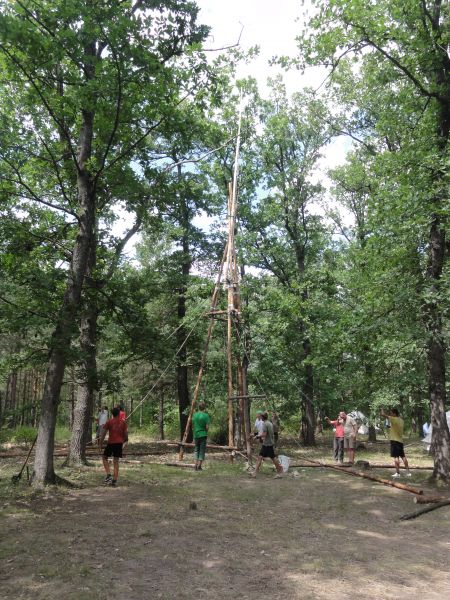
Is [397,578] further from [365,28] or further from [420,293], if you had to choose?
[365,28]

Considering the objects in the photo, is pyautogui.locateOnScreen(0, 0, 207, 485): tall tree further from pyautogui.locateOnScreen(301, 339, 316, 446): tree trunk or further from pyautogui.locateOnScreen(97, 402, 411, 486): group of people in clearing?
pyautogui.locateOnScreen(301, 339, 316, 446): tree trunk

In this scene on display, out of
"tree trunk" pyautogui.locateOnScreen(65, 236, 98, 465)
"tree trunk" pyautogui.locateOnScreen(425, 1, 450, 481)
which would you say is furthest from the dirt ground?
"tree trunk" pyautogui.locateOnScreen(65, 236, 98, 465)

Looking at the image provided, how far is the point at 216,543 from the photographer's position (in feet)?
20.2

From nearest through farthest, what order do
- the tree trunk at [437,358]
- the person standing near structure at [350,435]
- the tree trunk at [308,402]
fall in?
the tree trunk at [437,358] → the person standing near structure at [350,435] → the tree trunk at [308,402]

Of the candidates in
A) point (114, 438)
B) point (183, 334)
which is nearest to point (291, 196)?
point (183, 334)

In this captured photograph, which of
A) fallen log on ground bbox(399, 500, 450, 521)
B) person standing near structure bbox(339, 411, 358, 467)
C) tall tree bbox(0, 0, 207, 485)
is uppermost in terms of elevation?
tall tree bbox(0, 0, 207, 485)

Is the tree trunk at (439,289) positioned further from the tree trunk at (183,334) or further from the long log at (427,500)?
the tree trunk at (183,334)

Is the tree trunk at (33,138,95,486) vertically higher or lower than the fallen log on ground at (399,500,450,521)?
higher

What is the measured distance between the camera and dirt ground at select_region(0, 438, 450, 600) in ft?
15.2

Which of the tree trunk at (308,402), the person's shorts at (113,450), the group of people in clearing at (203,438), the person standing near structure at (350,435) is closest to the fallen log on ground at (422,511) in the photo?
the group of people in clearing at (203,438)

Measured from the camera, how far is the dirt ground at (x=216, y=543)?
4641 mm

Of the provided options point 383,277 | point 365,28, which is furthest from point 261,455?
point 365,28

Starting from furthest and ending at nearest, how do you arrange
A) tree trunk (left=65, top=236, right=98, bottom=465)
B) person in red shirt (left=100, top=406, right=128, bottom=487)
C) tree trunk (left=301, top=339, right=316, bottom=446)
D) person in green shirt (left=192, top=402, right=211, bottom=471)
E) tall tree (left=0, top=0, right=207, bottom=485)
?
tree trunk (left=301, top=339, right=316, bottom=446), person in green shirt (left=192, top=402, right=211, bottom=471), tree trunk (left=65, top=236, right=98, bottom=465), person in red shirt (left=100, top=406, right=128, bottom=487), tall tree (left=0, top=0, right=207, bottom=485)

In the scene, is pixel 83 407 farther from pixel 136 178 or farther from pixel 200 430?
pixel 136 178
